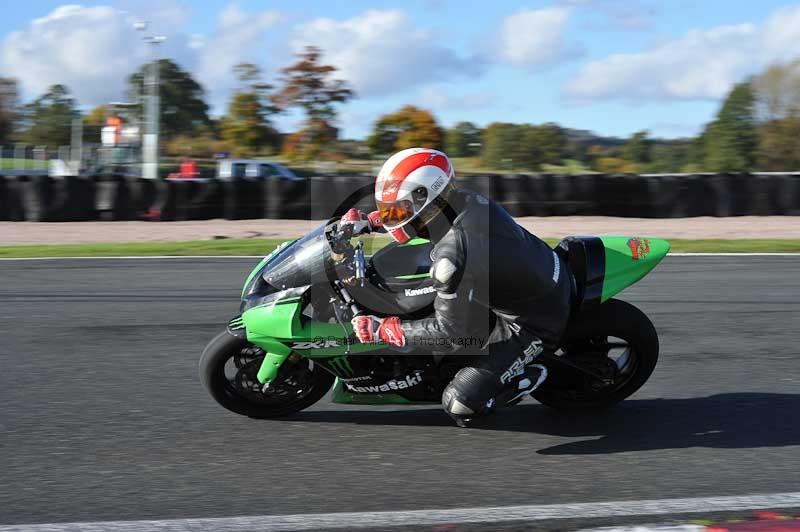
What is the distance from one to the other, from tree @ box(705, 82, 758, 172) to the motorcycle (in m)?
39.8

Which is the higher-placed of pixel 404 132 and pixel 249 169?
pixel 404 132

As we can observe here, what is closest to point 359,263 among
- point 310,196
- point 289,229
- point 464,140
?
point 289,229

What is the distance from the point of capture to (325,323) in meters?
4.84

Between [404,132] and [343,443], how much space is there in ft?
139

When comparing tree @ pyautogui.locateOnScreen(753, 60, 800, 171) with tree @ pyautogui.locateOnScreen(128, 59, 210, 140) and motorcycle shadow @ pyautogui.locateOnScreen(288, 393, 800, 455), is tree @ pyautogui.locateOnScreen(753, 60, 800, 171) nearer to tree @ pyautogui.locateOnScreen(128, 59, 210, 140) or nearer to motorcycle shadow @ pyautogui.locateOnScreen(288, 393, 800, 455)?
motorcycle shadow @ pyautogui.locateOnScreen(288, 393, 800, 455)

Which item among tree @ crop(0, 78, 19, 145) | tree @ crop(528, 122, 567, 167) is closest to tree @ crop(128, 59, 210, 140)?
tree @ crop(0, 78, 19, 145)

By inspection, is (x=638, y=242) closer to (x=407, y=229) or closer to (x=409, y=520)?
(x=407, y=229)

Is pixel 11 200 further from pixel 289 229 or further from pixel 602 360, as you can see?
pixel 602 360

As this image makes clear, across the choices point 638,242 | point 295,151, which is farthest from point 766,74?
point 638,242

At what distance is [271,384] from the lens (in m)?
5.12

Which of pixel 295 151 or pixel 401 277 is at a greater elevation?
pixel 295 151

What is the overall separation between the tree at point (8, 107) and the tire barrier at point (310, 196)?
5253 centimetres

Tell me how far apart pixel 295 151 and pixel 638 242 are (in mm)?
39421

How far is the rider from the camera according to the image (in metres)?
4.56
